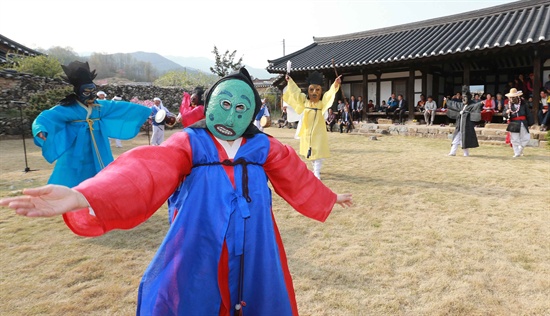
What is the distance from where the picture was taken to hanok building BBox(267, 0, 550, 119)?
11.4 meters

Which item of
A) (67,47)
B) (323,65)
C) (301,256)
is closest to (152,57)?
(67,47)

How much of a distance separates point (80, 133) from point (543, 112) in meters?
13.1

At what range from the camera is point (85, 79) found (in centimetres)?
451

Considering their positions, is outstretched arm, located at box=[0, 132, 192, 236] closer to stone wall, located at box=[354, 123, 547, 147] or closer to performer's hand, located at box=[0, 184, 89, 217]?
performer's hand, located at box=[0, 184, 89, 217]

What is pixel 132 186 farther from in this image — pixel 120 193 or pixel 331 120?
pixel 331 120

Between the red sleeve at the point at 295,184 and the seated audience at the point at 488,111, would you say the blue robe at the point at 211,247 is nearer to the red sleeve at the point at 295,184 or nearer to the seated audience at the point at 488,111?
the red sleeve at the point at 295,184

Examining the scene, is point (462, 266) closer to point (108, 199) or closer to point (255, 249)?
point (255, 249)

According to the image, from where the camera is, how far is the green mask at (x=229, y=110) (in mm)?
1969

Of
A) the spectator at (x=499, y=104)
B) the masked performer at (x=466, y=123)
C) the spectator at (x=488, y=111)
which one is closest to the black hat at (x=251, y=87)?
the masked performer at (x=466, y=123)

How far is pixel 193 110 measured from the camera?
4.17 meters

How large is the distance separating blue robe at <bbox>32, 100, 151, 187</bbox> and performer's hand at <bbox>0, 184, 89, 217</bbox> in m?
3.38

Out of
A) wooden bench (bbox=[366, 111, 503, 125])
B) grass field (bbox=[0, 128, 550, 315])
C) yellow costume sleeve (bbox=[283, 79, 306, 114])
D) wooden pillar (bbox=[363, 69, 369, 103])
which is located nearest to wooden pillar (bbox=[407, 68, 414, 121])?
wooden bench (bbox=[366, 111, 503, 125])

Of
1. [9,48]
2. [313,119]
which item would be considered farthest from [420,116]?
[9,48]

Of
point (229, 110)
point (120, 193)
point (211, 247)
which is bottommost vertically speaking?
point (211, 247)
